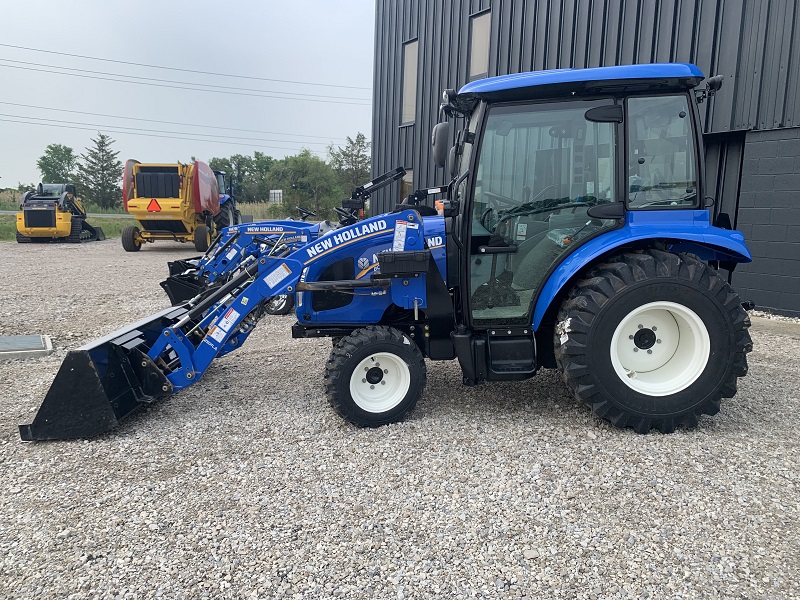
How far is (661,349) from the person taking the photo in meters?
3.94

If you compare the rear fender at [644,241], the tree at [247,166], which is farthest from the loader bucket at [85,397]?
the tree at [247,166]

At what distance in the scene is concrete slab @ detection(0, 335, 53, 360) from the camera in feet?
18.5

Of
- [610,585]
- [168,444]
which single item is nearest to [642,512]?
[610,585]

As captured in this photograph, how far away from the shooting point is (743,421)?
4.02 metres

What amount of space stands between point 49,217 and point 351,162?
22.5 meters

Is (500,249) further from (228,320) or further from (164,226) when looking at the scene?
(164,226)

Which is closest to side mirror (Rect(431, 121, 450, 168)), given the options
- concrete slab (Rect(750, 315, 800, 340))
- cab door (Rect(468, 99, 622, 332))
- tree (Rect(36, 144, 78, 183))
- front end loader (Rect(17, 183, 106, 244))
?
cab door (Rect(468, 99, 622, 332))

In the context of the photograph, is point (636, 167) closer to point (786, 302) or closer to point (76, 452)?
point (76, 452)

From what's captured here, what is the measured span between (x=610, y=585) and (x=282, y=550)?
1415 millimetres

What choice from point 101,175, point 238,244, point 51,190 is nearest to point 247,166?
point 101,175

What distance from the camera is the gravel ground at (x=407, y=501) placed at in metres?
2.40

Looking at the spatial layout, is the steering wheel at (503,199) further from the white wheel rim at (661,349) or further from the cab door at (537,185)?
the white wheel rim at (661,349)

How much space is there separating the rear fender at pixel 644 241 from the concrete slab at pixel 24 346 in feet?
16.3

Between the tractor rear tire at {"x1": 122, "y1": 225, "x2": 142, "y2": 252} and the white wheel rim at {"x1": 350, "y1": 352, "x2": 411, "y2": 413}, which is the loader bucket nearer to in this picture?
the white wheel rim at {"x1": 350, "y1": 352, "x2": 411, "y2": 413}
